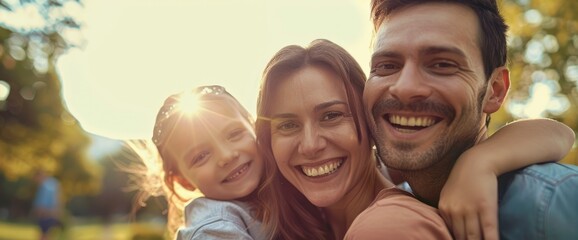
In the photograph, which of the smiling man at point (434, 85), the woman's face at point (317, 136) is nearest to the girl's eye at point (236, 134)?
the woman's face at point (317, 136)

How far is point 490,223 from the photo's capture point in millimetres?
2182

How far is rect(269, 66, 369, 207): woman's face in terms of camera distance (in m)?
3.19

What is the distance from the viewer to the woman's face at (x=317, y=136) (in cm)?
319

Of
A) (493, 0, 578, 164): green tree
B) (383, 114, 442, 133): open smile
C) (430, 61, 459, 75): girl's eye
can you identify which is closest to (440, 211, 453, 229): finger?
(383, 114, 442, 133): open smile

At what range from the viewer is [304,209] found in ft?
11.9

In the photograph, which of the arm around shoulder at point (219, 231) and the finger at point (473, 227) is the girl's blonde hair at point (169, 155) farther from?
the finger at point (473, 227)

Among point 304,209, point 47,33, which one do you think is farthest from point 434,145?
point 47,33

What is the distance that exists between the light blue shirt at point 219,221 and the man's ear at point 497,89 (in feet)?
4.61

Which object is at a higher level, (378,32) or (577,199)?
(378,32)

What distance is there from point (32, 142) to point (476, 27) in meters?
24.9

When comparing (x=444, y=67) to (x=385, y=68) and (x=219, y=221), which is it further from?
(x=219, y=221)

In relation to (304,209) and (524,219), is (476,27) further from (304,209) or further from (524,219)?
(304,209)

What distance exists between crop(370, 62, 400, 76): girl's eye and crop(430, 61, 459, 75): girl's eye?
171 mm

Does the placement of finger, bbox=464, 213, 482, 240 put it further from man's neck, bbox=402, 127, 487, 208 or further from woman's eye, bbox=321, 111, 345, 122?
woman's eye, bbox=321, 111, 345, 122
